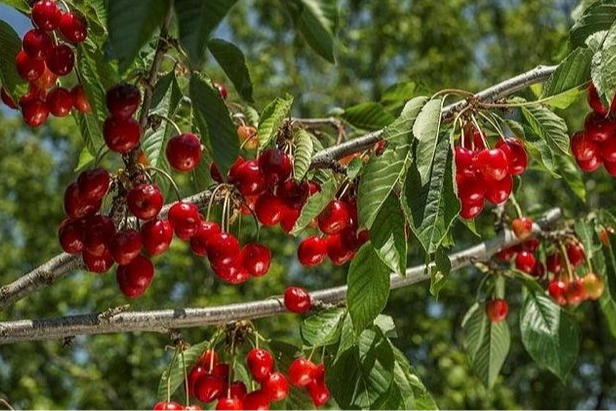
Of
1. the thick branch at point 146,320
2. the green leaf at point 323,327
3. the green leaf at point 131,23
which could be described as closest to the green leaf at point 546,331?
the thick branch at point 146,320

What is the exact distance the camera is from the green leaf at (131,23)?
891 mm

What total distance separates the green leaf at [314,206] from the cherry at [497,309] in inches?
49.4

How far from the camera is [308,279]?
24.4 feet

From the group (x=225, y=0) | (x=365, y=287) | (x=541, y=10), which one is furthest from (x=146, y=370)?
(x=225, y=0)

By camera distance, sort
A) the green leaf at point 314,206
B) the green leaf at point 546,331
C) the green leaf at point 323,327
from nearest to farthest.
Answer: the green leaf at point 314,206 → the green leaf at point 323,327 → the green leaf at point 546,331

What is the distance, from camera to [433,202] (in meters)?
1.30

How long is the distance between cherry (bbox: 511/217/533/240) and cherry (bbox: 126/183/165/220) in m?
1.35

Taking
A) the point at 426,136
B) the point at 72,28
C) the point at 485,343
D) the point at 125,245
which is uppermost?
the point at 72,28

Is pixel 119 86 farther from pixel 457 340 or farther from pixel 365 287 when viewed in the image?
pixel 457 340

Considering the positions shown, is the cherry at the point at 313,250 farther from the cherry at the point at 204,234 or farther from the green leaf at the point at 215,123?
the green leaf at the point at 215,123

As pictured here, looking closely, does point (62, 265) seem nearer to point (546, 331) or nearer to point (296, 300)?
point (296, 300)

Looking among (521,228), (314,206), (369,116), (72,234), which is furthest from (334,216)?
(521,228)

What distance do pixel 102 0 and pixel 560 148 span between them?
69cm

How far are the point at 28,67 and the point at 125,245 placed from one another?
37cm
